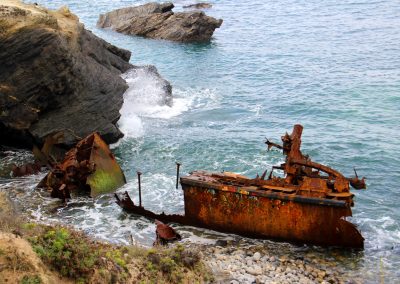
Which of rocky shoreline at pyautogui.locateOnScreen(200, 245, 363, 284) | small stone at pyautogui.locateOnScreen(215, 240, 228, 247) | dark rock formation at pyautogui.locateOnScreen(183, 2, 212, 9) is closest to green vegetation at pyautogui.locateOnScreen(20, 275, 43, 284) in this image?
rocky shoreline at pyautogui.locateOnScreen(200, 245, 363, 284)

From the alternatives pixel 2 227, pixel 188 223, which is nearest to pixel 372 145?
pixel 188 223

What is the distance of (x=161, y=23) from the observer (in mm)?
42594

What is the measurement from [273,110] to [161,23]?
63.1 feet

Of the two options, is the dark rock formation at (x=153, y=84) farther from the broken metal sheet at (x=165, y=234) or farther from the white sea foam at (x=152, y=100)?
the broken metal sheet at (x=165, y=234)

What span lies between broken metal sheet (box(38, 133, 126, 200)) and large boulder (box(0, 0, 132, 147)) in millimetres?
1973

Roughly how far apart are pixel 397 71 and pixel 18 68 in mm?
20781

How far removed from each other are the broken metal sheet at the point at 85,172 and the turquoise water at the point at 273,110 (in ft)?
1.61

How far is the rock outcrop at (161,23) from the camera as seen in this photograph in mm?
40688

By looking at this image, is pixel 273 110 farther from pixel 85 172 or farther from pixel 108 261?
pixel 108 261

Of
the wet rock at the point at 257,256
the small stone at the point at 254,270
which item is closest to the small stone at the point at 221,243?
the wet rock at the point at 257,256

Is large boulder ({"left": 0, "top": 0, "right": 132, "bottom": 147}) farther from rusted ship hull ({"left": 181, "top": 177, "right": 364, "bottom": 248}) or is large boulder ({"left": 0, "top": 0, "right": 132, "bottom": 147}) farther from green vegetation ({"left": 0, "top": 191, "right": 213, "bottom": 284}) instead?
green vegetation ({"left": 0, "top": 191, "right": 213, "bottom": 284})

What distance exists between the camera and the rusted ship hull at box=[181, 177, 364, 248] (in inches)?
510

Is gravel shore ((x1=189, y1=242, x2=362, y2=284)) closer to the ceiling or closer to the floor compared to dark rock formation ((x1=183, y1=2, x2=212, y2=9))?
closer to the floor

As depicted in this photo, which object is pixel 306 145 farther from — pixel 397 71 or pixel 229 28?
pixel 229 28
